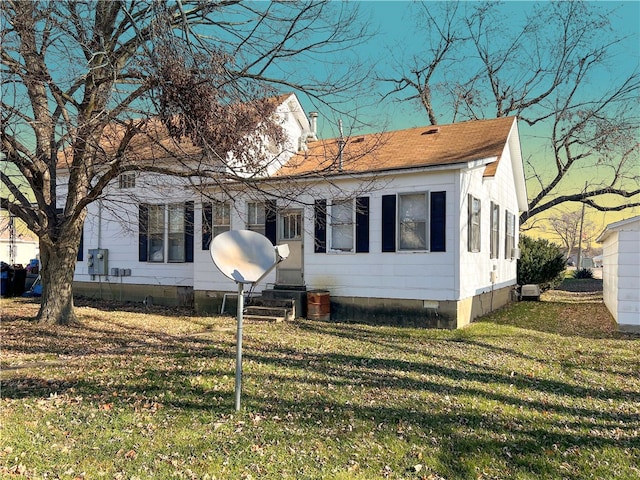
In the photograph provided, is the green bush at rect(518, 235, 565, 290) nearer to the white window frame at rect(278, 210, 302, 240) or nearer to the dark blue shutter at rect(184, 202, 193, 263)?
the white window frame at rect(278, 210, 302, 240)

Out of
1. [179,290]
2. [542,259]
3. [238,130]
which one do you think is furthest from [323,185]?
[542,259]

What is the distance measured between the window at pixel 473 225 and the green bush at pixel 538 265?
7778 millimetres

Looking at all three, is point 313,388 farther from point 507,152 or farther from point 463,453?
point 507,152

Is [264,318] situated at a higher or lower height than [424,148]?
lower

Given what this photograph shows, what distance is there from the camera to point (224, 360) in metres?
7.00

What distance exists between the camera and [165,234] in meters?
14.7

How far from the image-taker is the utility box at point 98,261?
51.8 feet

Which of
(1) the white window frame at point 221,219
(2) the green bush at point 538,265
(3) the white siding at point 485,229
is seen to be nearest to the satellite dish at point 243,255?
(3) the white siding at point 485,229

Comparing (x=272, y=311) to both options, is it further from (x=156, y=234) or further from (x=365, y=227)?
(x=156, y=234)

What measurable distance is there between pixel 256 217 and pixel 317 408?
825cm

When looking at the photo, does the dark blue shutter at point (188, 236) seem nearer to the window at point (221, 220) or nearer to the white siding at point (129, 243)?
the white siding at point (129, 243)

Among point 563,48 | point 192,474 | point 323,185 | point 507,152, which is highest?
point 563,48

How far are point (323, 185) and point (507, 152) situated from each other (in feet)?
22.5

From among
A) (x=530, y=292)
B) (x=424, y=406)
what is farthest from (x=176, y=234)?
(x=530, y=292)
